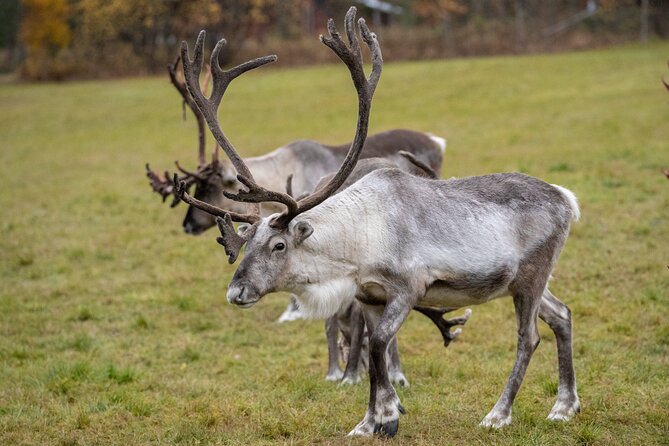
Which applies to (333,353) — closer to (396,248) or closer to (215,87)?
(396,248)

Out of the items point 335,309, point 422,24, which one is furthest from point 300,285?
point 422,24

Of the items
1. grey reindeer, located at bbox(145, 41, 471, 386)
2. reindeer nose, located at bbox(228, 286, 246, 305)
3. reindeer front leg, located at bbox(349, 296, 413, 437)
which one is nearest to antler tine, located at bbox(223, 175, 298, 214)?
reindeer nose, located at bbox(228, 286, 246, 305)

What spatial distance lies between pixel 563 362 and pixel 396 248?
156 cm

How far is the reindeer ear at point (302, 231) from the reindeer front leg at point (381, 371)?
0.68 metres

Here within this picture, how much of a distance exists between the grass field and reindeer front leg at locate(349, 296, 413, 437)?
0.14 metres

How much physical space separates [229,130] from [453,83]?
793 centimetres

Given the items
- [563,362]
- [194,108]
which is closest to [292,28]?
[194,108]

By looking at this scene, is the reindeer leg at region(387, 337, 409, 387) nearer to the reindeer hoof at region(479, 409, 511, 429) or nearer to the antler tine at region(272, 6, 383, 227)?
the reindeer hoof at region(479, 409, 511, 429)

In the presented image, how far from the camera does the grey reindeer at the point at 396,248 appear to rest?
5.70 meters

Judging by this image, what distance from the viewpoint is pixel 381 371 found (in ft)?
18.9

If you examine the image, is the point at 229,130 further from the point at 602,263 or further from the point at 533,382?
the point at 533,382

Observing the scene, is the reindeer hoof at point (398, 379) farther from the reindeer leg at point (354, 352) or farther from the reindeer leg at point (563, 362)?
the reindeer leg at point (563, 362)

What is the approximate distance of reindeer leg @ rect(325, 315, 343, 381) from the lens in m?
7.63

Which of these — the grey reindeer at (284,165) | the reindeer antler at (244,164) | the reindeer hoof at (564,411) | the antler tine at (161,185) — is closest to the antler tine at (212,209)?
the reindeer antler at (244,164)
